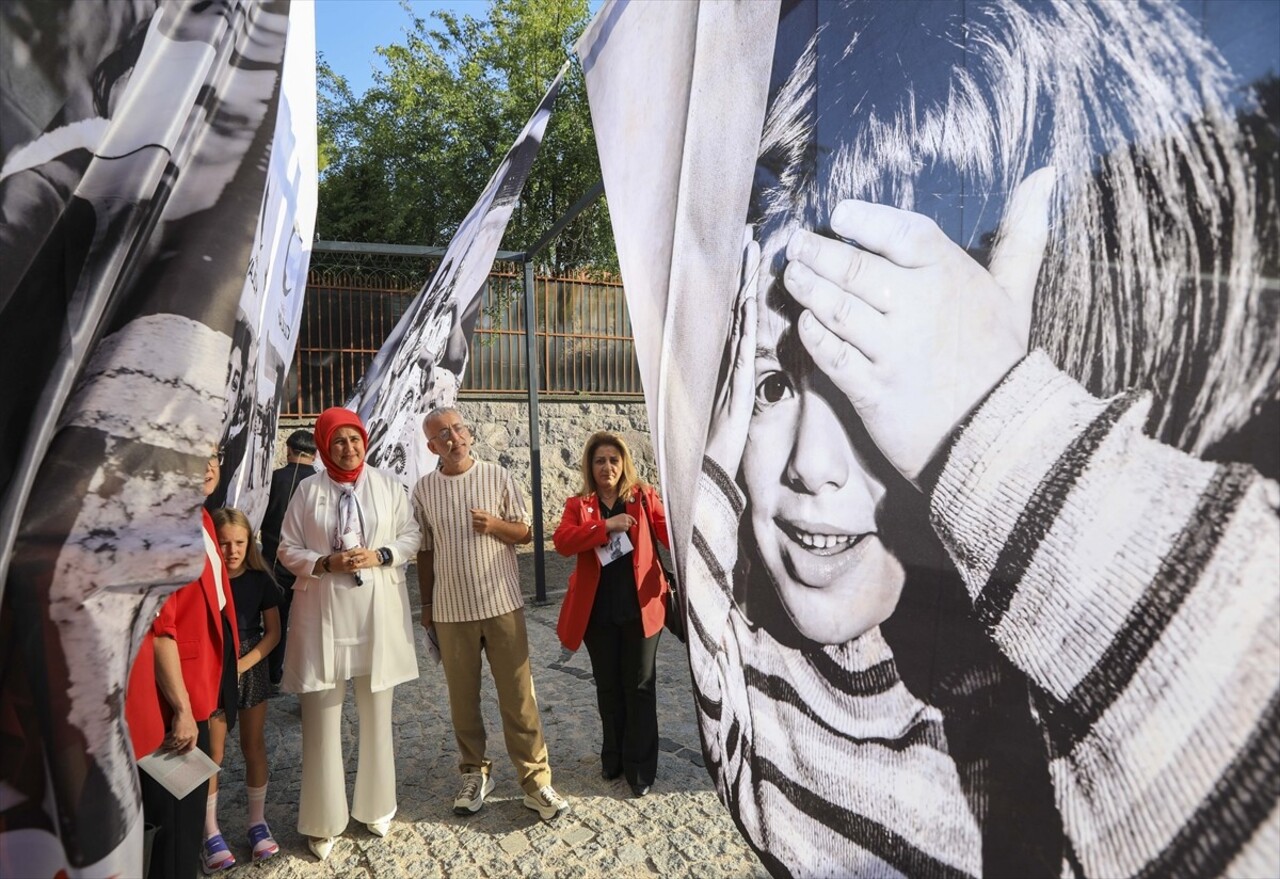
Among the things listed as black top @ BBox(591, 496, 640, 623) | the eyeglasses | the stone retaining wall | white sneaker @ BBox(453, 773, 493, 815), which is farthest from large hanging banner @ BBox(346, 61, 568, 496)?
the stone retaining wall

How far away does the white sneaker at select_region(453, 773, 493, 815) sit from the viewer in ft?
11.9

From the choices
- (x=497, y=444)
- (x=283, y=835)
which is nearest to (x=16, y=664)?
(x=283, y=835)

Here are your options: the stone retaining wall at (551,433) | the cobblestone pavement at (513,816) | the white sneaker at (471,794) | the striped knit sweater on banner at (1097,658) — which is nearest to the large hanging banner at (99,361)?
the striped knit sweater on banner at (1097,658)

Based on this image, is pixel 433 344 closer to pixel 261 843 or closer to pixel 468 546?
pixel 468 546

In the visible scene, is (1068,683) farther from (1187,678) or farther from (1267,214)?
(1267,214)

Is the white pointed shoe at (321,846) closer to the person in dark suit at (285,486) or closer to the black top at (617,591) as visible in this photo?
the black top at (617,591)

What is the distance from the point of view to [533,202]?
1510 centimetres

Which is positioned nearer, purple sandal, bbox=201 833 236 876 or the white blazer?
purple sandal, bbox=201 833 236 876

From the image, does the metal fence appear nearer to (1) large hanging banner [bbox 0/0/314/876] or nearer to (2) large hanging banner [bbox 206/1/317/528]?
(2) large hanging banner [bbox 206/1/317/528]

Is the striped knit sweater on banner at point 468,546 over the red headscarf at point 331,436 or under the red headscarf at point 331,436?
under

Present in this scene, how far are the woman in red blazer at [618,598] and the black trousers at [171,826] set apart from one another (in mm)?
Result: 1656

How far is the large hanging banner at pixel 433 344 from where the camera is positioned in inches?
170

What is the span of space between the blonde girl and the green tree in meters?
11.7

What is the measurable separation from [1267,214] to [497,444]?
11981 millimetres
